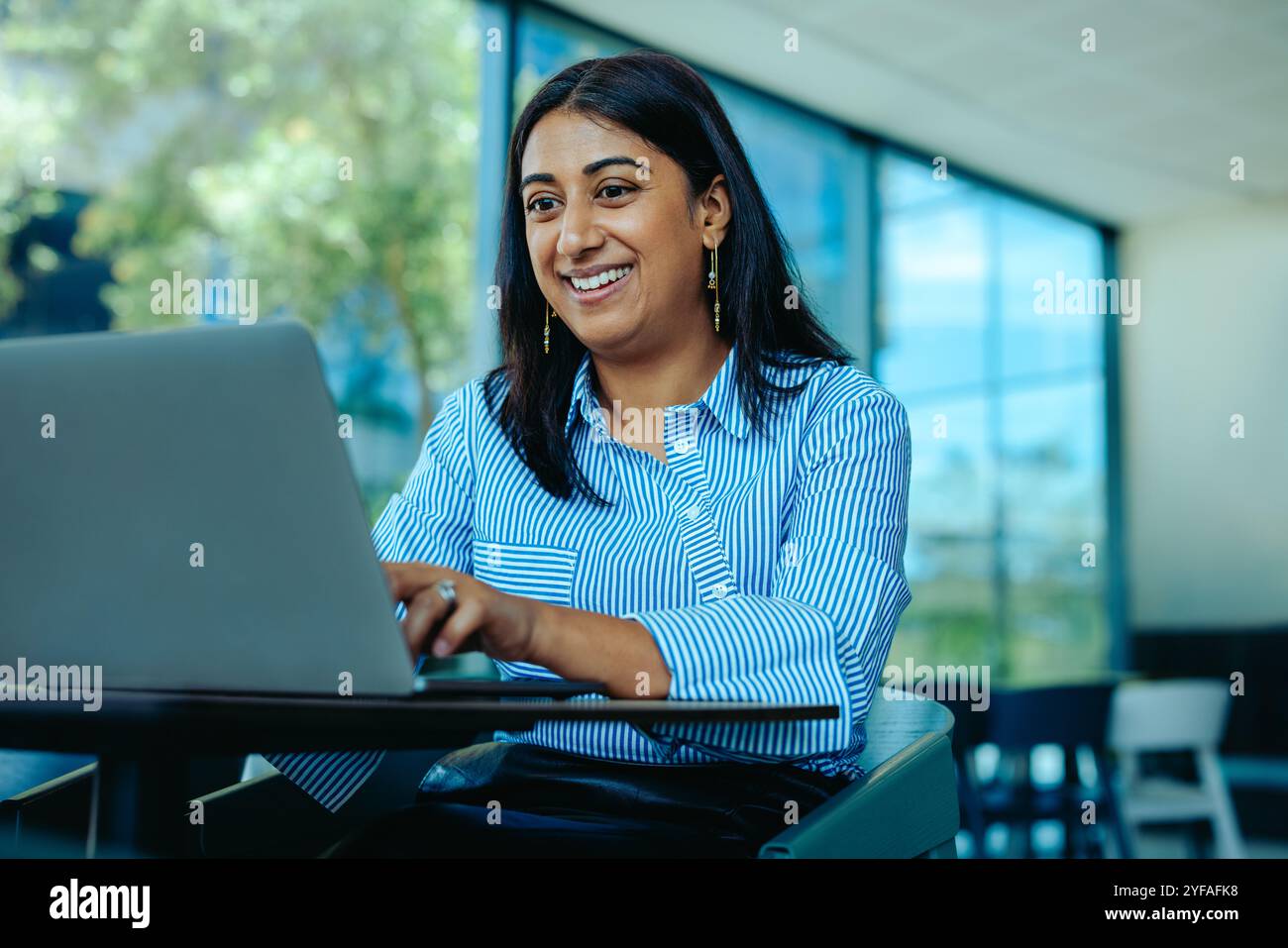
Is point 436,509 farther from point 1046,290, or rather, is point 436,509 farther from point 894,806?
point 1046,290

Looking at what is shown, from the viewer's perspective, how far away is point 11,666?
0.83 meters

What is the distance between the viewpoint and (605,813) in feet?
3.56

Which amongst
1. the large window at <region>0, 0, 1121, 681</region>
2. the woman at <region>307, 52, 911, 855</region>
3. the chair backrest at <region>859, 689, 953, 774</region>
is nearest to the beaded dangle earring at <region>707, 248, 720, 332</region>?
the woman at <region>307, 52, 911, 855</region>

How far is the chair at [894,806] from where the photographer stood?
0.91 m

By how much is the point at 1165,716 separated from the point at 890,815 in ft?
11.3

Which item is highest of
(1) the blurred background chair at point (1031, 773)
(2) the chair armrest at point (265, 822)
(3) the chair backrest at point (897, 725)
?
(3) the chair backrest at point (897, 725)

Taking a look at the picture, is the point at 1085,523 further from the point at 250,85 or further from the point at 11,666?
the point at 11,666

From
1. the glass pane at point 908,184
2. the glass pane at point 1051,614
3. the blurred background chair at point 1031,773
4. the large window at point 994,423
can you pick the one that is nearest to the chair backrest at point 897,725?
the blurred background chair at point 1031,773

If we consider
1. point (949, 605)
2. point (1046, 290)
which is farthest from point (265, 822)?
point (1046, 290)

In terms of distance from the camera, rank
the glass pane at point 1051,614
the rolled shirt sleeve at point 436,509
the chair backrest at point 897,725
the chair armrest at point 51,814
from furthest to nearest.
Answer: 1. the glass pane at point 1051,614
2. the rolled shirt sleeve at point 436,509
3. the chair backrest at point 897,725
4. the chair armrest at point 51,814

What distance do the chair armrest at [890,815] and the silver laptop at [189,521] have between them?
0.29 m

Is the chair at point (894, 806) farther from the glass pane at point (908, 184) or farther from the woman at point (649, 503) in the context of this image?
the glass pane at point (908, 184)
